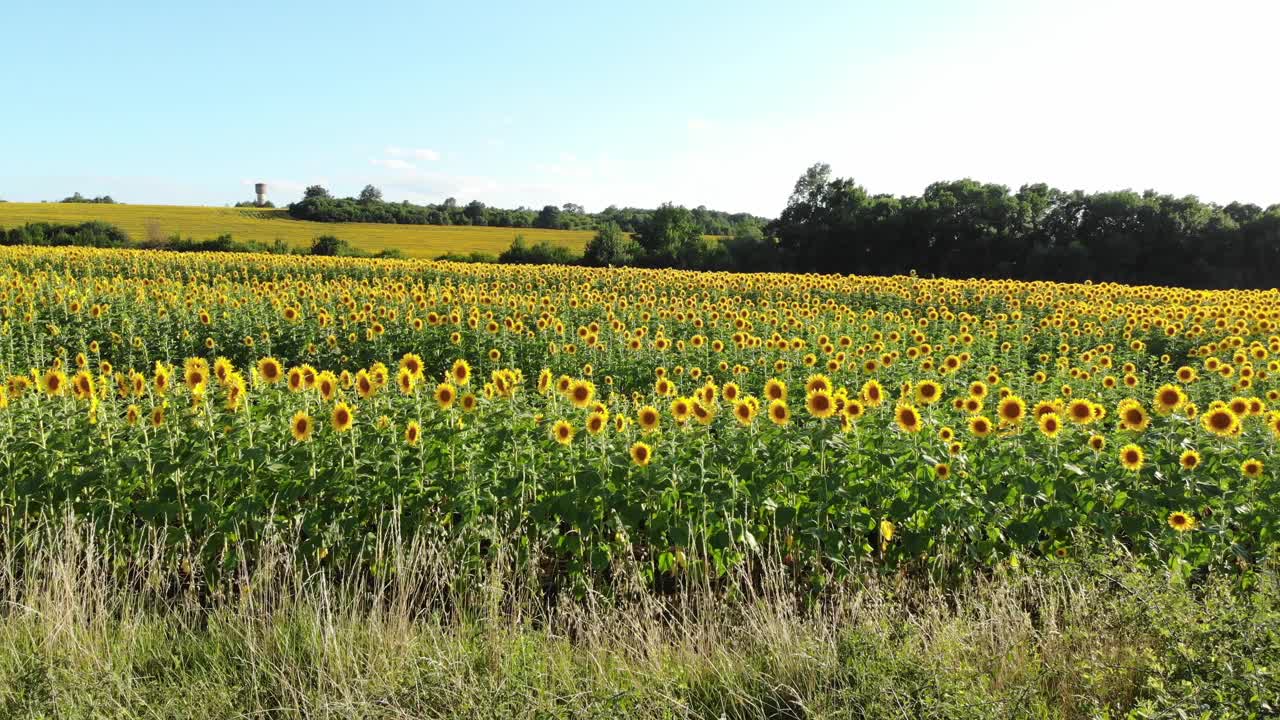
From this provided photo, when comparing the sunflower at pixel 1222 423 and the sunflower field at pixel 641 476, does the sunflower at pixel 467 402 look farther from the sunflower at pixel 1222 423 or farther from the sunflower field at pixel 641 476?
the sunflower at pixel 1222 423

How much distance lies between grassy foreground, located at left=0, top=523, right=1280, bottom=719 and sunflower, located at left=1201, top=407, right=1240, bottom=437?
1643 millimetres

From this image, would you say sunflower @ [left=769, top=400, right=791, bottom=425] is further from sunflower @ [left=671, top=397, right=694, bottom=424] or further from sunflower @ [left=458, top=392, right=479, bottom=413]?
sunflower @ [left=458, top=392, right=479, bottom=413]

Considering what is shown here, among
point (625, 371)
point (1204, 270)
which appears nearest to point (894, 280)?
point (625, 371)

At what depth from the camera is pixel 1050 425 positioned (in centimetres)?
526

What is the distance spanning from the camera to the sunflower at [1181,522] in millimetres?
4629

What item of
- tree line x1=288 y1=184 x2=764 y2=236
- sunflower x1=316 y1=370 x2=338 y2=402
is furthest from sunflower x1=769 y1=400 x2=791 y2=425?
tree line x1=288 y1=184 x2=764 y2=236

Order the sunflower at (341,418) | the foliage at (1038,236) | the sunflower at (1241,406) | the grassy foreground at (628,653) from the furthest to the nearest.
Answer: the foliage at (1038,236) < the sunflower at (1241,406) < the sunflower at (341,418) < the grassy foreground at (628,653)

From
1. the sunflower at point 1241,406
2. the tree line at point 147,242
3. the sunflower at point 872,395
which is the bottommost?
the sunflower at point 1241,406

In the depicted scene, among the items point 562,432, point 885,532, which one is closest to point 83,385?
point 562,432

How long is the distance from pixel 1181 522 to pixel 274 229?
79867mm

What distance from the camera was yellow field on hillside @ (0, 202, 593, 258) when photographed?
213ft

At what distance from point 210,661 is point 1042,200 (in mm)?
45144

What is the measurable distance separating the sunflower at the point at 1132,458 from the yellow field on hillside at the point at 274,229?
178 feet

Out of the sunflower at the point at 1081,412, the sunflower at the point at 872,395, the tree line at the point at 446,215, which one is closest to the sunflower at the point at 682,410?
the sunflower at the point at 872,395
